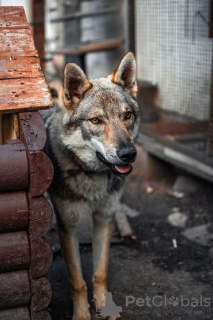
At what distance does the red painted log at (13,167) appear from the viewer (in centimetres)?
264

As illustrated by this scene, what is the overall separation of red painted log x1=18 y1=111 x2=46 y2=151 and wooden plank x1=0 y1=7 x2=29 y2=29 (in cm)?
84

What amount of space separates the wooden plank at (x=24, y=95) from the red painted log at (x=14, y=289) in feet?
3.87

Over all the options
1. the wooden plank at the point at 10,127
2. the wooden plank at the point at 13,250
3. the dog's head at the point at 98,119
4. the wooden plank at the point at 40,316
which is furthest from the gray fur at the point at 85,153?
the wooden plank at the point at 40,316

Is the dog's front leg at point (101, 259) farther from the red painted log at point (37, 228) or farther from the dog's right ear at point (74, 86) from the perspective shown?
the dog's right ear at point (74, 86)

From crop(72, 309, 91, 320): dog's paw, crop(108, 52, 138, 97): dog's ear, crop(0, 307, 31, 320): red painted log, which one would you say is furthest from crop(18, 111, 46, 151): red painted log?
crop(72, 309, 91, 320): dog's paw

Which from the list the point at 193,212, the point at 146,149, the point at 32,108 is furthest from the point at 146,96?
the point at 32,108

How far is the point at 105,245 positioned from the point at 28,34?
1973 millimetres

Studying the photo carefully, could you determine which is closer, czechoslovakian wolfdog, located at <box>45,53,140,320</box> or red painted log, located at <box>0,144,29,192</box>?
red painted log, located at <box>0,144,29,192</box>

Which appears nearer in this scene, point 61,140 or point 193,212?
point 61,140

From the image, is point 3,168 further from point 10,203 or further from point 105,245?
point 105,245

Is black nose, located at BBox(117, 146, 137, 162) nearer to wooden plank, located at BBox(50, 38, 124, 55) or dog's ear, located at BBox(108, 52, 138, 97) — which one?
dog's ear, located at BBox(108, 52, 138, 97)

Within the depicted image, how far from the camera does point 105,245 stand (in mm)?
3629

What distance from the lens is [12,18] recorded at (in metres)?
3.19

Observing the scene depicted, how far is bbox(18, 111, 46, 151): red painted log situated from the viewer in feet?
8.83
